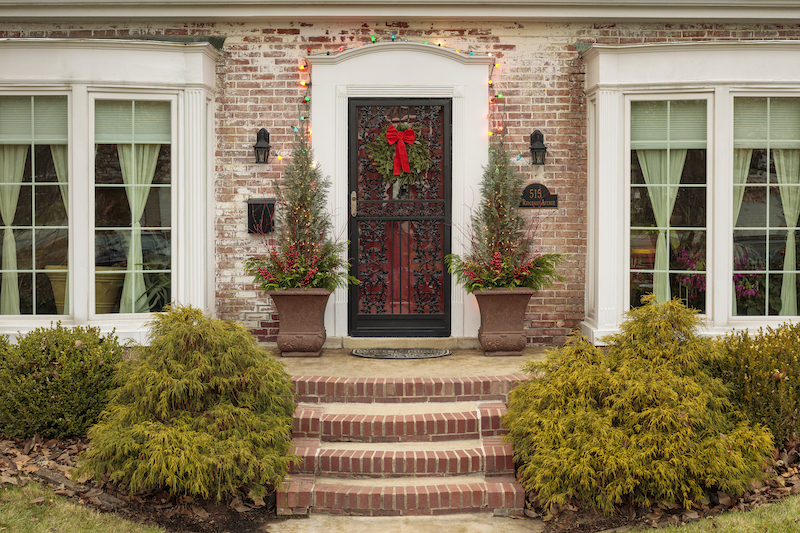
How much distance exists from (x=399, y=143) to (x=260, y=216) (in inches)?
59.4

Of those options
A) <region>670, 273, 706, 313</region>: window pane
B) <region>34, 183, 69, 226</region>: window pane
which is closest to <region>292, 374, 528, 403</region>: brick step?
<region>670, 273, 706, 313</region>: window pane

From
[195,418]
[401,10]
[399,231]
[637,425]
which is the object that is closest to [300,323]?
[399,231]

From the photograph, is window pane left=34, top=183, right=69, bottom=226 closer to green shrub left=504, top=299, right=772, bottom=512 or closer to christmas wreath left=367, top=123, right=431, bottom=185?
christmas wreath left=367, top=123, right=431, bottom=185

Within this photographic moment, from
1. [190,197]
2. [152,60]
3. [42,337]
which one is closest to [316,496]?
[42,337]

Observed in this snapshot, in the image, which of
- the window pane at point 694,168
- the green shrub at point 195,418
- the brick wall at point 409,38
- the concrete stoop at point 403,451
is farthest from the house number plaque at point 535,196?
the green shrub at point 195,418

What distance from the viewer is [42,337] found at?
474 centimetres

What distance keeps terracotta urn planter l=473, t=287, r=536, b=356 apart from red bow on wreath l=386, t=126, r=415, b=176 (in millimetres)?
1391

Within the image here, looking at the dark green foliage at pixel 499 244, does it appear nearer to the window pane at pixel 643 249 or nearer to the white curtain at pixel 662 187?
the window pane at pixel 643 249

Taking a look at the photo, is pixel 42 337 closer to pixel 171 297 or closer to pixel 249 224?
pixel 171 297

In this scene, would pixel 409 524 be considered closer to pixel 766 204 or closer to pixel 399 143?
pixel 399 143

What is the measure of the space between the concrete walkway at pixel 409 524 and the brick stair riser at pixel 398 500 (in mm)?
45

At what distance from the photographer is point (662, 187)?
247 inches

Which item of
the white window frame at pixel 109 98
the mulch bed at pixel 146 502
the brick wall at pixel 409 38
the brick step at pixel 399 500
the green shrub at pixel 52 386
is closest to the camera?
the mulch bed at pixel 146 502

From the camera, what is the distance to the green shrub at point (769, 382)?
431 cm
